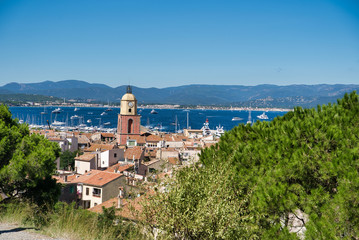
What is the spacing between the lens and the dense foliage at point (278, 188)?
5773 mm

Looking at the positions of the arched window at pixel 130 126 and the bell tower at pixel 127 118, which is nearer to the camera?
the bell tower at pixel 127 118

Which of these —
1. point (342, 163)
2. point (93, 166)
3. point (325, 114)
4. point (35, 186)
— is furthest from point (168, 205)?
point (93, 166)

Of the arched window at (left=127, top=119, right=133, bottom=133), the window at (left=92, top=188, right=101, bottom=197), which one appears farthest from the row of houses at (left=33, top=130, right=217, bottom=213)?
the arched window at (left=127, top=119, right=133, bottom=133)

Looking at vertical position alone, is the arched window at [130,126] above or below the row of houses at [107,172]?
above

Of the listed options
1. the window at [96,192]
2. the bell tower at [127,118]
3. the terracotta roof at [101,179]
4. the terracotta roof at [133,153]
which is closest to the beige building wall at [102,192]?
the window at [96,192]

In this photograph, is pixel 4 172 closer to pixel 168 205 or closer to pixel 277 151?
pixel 168 205

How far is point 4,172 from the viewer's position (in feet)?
35.3

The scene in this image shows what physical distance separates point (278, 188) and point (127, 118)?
46.9m

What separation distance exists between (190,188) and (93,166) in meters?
32.6

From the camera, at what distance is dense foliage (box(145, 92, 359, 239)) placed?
5.77 meters

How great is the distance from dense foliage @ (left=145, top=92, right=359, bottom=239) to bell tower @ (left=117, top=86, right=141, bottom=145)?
1702 inches

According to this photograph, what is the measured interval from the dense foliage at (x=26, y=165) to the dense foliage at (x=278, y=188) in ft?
19.4

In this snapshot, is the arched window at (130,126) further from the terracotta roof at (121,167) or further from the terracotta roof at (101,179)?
the terracotta roof at (101,179)

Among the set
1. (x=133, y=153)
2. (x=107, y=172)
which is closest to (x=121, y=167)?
(x=107, y=172)
